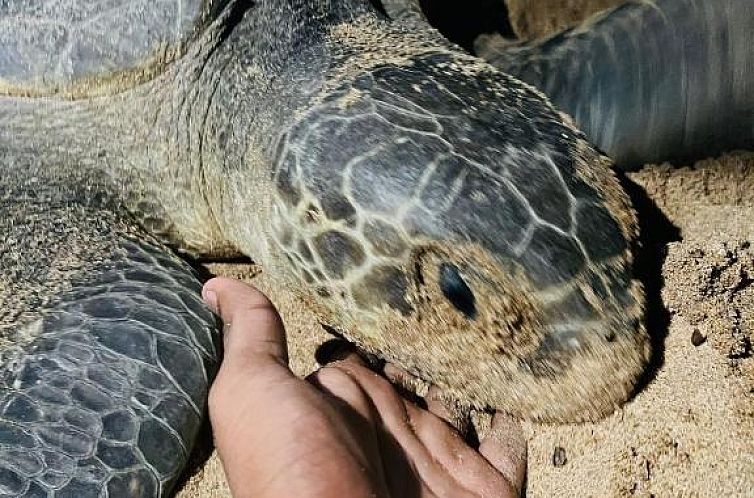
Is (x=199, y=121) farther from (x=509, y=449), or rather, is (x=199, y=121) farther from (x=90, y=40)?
(x=509, y=449)

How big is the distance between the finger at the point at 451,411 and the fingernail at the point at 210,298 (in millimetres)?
502

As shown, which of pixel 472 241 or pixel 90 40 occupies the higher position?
pixel 90 40

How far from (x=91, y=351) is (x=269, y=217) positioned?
1.43ft

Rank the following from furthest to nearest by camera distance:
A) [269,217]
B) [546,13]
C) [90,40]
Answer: [546,13] → [90,40] → [269,217]

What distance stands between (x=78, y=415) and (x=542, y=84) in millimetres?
1349

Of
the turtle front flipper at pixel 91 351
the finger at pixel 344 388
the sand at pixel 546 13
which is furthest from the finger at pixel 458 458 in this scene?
the sand at pixel 546 13

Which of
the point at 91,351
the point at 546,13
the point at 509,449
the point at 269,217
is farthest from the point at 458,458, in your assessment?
the point at 546,13

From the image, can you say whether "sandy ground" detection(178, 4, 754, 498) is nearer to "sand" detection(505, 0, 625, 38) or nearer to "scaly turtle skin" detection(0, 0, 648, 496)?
"scaly turtle skin" detection(0, 0, 648, 496)

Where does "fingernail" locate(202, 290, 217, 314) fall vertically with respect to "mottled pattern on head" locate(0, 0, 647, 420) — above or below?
below

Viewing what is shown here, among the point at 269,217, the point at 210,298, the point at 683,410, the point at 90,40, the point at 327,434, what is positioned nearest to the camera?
the point at 327,434

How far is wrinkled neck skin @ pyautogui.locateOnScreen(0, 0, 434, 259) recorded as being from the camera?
1885mm

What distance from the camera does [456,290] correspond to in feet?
4.78

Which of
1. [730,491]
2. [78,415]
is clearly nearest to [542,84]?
[730,491]

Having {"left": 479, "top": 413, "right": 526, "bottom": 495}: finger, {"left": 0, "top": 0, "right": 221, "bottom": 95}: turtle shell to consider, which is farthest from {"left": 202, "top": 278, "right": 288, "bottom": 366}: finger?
{"left": 0, "top": 0, "right": 221, "bottom": 95}: turtle shell
